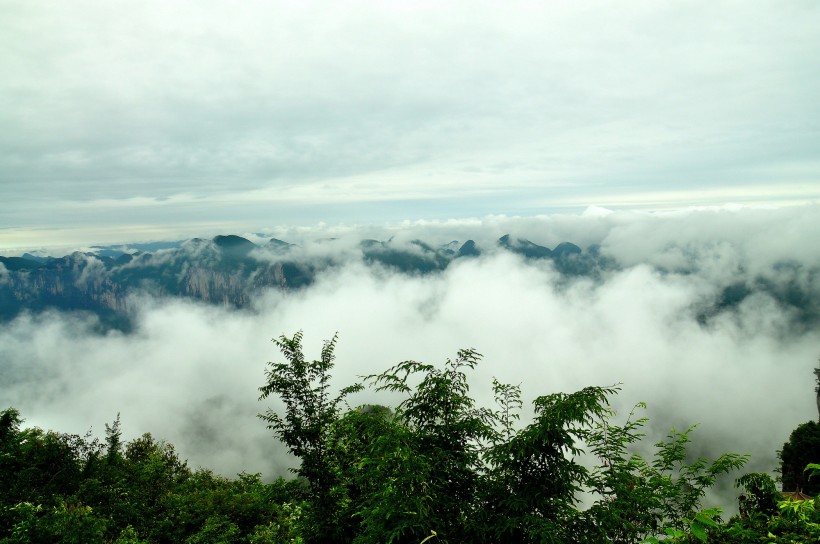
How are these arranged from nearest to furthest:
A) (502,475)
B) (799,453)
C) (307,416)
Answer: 1. (502,475)
2. (307,416)
3. (799,453)

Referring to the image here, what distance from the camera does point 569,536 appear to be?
784 cm

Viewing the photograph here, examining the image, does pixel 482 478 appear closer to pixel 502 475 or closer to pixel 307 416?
pixel 502 475

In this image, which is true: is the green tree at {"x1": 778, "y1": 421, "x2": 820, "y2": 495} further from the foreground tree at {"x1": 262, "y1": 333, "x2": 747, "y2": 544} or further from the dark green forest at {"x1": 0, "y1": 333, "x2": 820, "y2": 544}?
the foreground tree at {"x1": 262, "y1": 333, "x2": 747, "y2": 544}

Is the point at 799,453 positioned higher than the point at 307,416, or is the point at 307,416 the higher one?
the point at 307,416

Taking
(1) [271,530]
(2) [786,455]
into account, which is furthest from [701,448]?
(1) [271,530]

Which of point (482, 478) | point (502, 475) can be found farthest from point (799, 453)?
point (482, 478)

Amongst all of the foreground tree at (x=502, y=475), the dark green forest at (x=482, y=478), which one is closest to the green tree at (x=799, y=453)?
the dark green forest at (x=482, y=478)

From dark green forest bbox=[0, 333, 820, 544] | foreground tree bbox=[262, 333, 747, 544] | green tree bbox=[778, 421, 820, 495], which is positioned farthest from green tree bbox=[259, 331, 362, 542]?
green tree bbox=[778, 421, 820, 495]

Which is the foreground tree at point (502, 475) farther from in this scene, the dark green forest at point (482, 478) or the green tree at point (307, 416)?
the green tree at point (307, 416)

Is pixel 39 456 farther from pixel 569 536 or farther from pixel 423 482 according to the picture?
pixel 569 536

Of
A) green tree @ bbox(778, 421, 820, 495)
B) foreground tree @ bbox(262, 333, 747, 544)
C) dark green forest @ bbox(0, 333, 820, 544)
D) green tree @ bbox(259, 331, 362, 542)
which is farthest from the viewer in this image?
green tree @ bbox(778, 421, 820, 495)

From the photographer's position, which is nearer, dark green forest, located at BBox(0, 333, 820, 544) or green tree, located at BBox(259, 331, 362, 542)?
dark green forest, located at BBox(0, 333, 820, 544)

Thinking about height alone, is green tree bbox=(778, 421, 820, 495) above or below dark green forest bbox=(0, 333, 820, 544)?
below

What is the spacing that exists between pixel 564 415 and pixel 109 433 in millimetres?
49786
